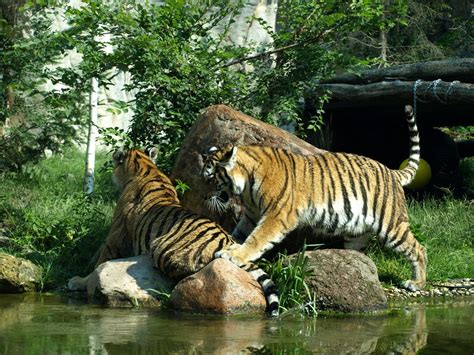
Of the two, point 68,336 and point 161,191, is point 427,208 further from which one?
point 68,336

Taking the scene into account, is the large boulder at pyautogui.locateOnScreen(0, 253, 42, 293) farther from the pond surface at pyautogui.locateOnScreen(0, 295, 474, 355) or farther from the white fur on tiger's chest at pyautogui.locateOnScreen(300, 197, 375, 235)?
the white fur on tiger's chest at pyautogui.locateOnScreen(300, 197, 375, 235)

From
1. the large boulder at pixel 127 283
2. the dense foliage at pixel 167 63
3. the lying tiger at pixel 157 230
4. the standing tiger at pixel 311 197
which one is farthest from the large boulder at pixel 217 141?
the large boulder at pixel 127 283

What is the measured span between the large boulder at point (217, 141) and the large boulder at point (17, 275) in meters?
1.84

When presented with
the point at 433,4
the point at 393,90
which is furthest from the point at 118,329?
the point at 433,4

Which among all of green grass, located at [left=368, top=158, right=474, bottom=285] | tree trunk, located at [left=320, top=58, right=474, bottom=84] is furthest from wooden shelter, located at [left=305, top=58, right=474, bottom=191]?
green grass, located at [left=368, top=158, right=474, bottom=285]

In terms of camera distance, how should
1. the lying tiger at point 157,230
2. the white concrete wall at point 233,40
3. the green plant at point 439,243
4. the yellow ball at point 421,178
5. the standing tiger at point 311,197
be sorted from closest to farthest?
the lying tiger at point 157,230 → the standing tiger at point 311,197 → the green plant at point 439,243 → the yellow ball at point 421,178 → the white concrete wall at point 233,40

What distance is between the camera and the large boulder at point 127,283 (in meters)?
7.95

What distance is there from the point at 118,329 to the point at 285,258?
2035 millimetres

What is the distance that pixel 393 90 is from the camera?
12414 millimetres

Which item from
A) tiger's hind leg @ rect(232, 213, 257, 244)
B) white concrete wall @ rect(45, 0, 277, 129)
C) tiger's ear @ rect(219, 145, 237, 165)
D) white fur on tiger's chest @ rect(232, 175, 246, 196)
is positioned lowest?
tiger's hind leg @ rect(232, 213, 257, 244)

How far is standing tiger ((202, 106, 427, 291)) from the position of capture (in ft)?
26.6

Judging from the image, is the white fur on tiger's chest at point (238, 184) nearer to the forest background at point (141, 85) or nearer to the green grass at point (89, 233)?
the green grass at point (89, 233)

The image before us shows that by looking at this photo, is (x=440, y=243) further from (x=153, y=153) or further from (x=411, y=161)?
(x=153, y=153)

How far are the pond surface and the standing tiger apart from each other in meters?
0.88
